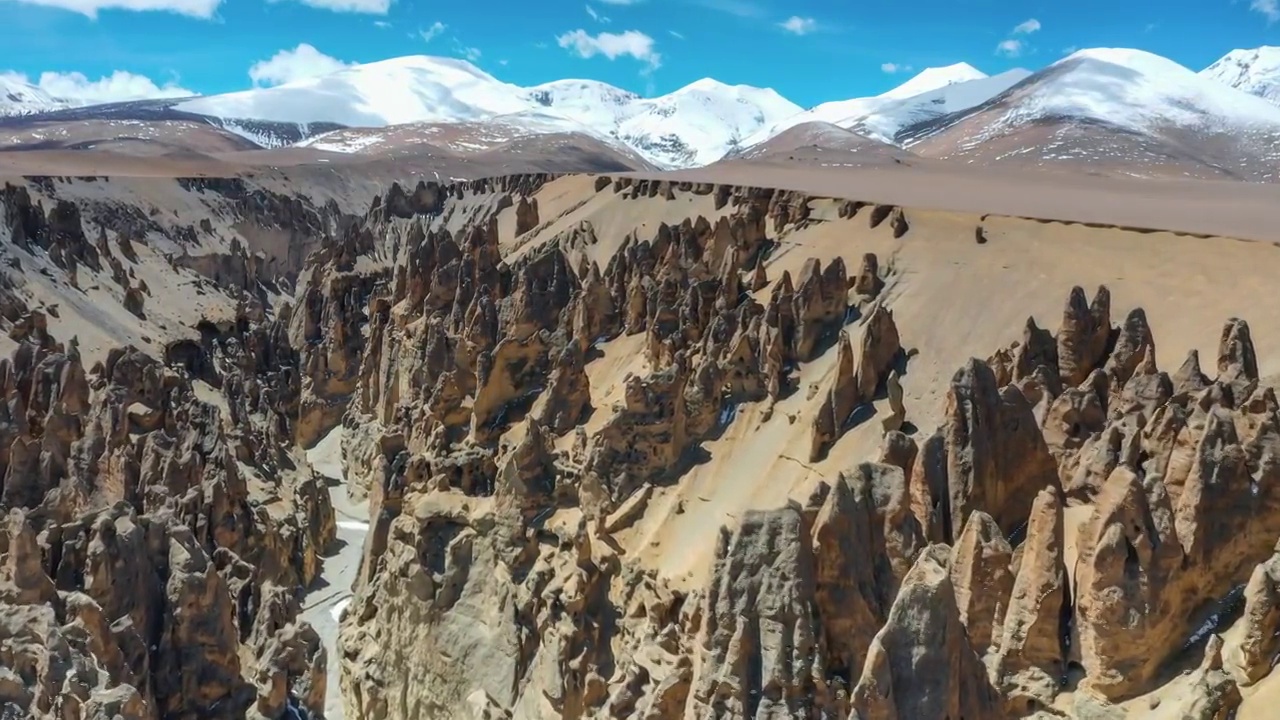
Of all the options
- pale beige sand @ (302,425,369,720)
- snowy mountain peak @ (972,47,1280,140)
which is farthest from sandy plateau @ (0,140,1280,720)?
snowy mountain peak @ (972,47,1280,140)

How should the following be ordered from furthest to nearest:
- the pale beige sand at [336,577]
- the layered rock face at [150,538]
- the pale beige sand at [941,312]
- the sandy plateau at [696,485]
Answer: the pale beige sand at [336,577] < the pale beige sand at [941,312] < the layered rock face at [150,538] < the sandy plateau at [696,485]

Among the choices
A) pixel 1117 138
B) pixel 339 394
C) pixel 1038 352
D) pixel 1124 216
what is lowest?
pixel 339 394

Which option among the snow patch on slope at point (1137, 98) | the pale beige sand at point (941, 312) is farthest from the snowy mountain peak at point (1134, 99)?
the pale beige sand at point (941, 312)

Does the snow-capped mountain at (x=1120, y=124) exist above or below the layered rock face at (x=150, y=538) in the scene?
above

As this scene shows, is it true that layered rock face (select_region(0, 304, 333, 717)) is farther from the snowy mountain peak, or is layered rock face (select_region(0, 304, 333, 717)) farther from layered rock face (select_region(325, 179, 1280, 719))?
the snowy mountain peak

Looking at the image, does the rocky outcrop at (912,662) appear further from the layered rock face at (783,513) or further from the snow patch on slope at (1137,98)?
the snow patch on slope at (1137,98)

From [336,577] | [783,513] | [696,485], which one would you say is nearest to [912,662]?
[783,513]

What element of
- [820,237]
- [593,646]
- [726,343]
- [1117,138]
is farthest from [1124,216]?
[1117,138]

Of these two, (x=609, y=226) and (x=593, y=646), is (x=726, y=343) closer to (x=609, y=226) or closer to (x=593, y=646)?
(x=593, y=646)
